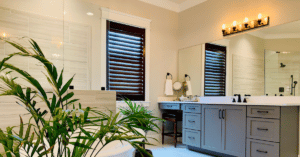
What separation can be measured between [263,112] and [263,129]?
22 cm

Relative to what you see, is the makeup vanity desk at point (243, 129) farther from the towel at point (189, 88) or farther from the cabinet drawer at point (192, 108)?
the towel at point (189, 88)

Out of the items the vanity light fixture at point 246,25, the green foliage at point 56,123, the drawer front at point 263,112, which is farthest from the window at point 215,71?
the green foliage at point 56,123

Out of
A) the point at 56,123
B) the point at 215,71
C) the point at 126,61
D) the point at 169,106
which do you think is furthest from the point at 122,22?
the point at 56,123

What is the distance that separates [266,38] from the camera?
350 centimetres

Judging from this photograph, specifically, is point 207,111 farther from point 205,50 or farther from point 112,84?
point 112,84

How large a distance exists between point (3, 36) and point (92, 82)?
46.5 inches

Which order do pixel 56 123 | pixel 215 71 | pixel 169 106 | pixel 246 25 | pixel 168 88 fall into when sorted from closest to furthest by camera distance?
1. pixel 56 123
2. pixel 246 25
3. pixel 215 71
4. pixel 169 106
5. pixel 168 88

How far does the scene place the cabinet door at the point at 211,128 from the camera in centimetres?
345

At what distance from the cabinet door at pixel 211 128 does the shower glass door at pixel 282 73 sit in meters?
0.83

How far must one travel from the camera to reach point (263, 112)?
116 inches

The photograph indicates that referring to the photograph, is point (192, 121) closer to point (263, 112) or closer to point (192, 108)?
point (192, 108)

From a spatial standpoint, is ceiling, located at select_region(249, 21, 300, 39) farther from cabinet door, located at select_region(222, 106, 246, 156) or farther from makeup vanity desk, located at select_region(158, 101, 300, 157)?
cabinet door, located at select_region(222, 106, 246, 156)

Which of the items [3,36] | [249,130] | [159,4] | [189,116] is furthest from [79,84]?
[159,4]

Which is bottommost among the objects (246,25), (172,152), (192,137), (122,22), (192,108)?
(172,152)
